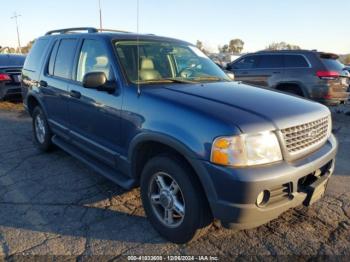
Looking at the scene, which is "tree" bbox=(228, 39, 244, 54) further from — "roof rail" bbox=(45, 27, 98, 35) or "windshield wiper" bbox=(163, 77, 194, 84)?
"windshield wiper" bbox=(163, 77, 194, 84)

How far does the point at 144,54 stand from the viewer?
143 inches

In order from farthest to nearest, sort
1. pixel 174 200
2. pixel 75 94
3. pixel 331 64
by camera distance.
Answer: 1. pixel 331 64
2. pixel 75 94
3. pixel 174 200

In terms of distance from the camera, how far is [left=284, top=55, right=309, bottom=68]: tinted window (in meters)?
8.50

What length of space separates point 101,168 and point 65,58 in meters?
1.71

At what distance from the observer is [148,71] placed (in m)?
3.45

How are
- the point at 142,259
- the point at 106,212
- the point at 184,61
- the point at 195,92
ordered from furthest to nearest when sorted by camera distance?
the point at 184,61 < the point at 106,212 < the point at 195,92 < the point at 142,259

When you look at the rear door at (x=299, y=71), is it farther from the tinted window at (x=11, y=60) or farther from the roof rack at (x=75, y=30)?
the tinted window at (x=11, y=60)

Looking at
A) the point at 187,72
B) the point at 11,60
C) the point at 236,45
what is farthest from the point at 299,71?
the point at 236,45

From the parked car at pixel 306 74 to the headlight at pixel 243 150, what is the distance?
20.0 feet

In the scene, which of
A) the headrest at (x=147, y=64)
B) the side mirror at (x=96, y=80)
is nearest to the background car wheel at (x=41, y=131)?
the side mirror at (x=96, y=80)

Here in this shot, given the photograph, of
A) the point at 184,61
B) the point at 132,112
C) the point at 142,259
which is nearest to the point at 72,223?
the point at 142,259

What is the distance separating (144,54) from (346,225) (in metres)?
2.80

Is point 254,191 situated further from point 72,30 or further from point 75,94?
point 72,30

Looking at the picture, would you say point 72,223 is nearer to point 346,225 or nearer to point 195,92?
point 195,92
